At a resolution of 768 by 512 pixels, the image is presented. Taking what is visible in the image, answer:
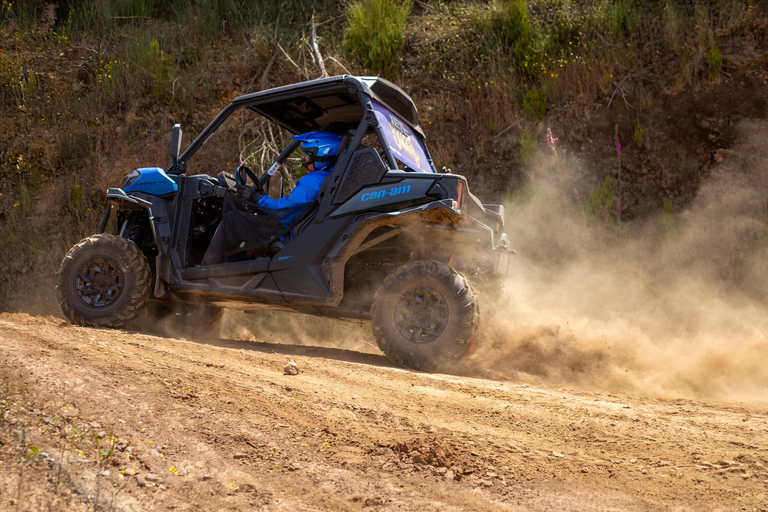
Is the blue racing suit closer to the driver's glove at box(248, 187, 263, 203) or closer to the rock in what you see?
the driver's glove at box(248, 187, 263, 203)

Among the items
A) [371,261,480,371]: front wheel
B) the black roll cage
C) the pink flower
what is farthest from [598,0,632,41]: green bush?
[371,261,480,371]: front wheel

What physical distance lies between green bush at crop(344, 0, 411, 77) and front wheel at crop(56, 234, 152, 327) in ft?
20.6

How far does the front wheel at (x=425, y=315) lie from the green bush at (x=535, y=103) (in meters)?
5.30

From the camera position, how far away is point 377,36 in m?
10.7

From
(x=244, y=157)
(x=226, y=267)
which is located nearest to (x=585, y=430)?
Answer: (x=226, y=267)

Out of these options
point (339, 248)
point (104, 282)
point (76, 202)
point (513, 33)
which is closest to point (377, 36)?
point (513, 33)

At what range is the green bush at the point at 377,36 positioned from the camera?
10609 mm

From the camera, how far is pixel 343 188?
203 inches

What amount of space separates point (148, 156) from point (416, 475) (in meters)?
9.65

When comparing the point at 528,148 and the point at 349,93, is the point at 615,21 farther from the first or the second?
the point at 349,93

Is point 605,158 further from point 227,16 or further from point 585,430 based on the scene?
point 227,16

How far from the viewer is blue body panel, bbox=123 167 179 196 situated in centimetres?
573

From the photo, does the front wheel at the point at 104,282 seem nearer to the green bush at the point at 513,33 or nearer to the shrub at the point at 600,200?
the shrub at the point at 600,200

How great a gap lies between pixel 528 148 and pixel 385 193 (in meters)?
4.83
